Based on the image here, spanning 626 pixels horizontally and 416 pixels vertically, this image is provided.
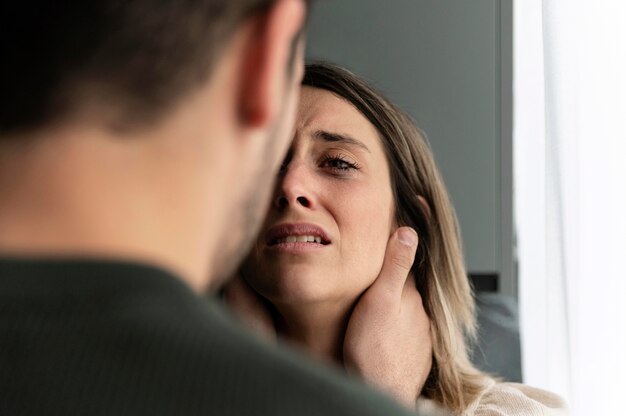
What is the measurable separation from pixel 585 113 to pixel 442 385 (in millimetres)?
587

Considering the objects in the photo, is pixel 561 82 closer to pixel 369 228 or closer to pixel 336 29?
pixel 369 228

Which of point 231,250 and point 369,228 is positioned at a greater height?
point 231,250

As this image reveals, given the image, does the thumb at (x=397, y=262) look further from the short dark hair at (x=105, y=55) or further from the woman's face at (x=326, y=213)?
the short dark hair at (x=105, y=55)

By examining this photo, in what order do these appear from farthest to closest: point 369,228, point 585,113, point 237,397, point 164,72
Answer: point 585,113 < point 369,228 < point 164,72 < point 237,397

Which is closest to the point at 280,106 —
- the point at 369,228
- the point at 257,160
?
the point at 257,160

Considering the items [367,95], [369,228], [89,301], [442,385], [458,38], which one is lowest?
[442,385]

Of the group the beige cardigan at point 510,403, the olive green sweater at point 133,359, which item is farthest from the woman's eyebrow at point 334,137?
the olive green sweater at point 133,359

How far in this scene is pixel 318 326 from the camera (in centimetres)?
155

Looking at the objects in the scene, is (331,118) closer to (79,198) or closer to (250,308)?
(250,308)

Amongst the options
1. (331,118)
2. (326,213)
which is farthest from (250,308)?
(331,118)

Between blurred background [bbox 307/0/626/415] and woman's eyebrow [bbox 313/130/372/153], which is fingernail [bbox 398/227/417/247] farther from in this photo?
blurred background [bbox 307/0/626/415]

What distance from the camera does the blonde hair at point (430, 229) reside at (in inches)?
63.3

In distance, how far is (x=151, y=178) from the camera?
1.68 feet

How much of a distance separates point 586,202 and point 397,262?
0.42m
